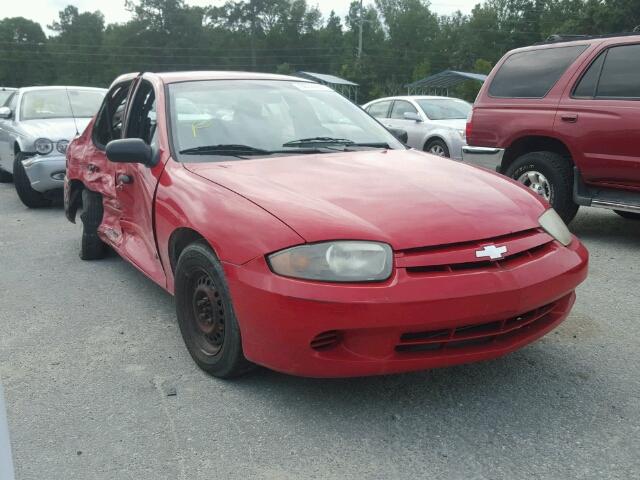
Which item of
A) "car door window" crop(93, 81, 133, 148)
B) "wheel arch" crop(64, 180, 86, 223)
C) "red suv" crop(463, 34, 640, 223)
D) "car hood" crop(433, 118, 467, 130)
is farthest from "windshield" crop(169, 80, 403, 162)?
"car hood" crop(433, 118, 467, 130)

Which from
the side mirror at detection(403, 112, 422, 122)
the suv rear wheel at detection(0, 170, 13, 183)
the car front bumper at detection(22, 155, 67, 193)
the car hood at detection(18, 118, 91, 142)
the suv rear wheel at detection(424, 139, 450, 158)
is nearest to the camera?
the car front bumper at detection(22, 155, 67, 193)

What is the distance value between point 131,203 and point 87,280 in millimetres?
1093

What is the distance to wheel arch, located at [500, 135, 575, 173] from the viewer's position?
591cm

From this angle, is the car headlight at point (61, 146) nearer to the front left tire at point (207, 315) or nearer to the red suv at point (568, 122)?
the red suv at point (568, 122)

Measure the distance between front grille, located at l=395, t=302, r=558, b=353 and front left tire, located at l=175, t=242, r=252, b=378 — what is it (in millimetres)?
743

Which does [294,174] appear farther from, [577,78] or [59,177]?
[59,177]

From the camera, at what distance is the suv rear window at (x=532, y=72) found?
5.99 m

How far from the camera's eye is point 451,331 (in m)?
2.56

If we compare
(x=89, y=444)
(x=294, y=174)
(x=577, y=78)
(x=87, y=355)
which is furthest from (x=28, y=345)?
(x=577, y=78)

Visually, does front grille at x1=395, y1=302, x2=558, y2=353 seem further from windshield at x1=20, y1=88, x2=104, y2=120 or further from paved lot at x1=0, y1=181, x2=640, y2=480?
windshield at x1=20, y1=88, x2=104, y2=120

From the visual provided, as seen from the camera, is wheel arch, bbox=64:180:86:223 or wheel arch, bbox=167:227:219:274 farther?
wheel arch, bbox=64:180:86:223

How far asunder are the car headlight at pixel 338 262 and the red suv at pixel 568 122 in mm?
3605

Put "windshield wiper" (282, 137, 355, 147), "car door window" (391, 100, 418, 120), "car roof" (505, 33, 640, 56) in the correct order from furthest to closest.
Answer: "car door window" (391, 100, 418, 120) → "car roof" (505, 33, 640, 56) → "windshield wiper" (282, 137, 355, 147)

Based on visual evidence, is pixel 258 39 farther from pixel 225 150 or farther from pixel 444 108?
pixel 225 150
